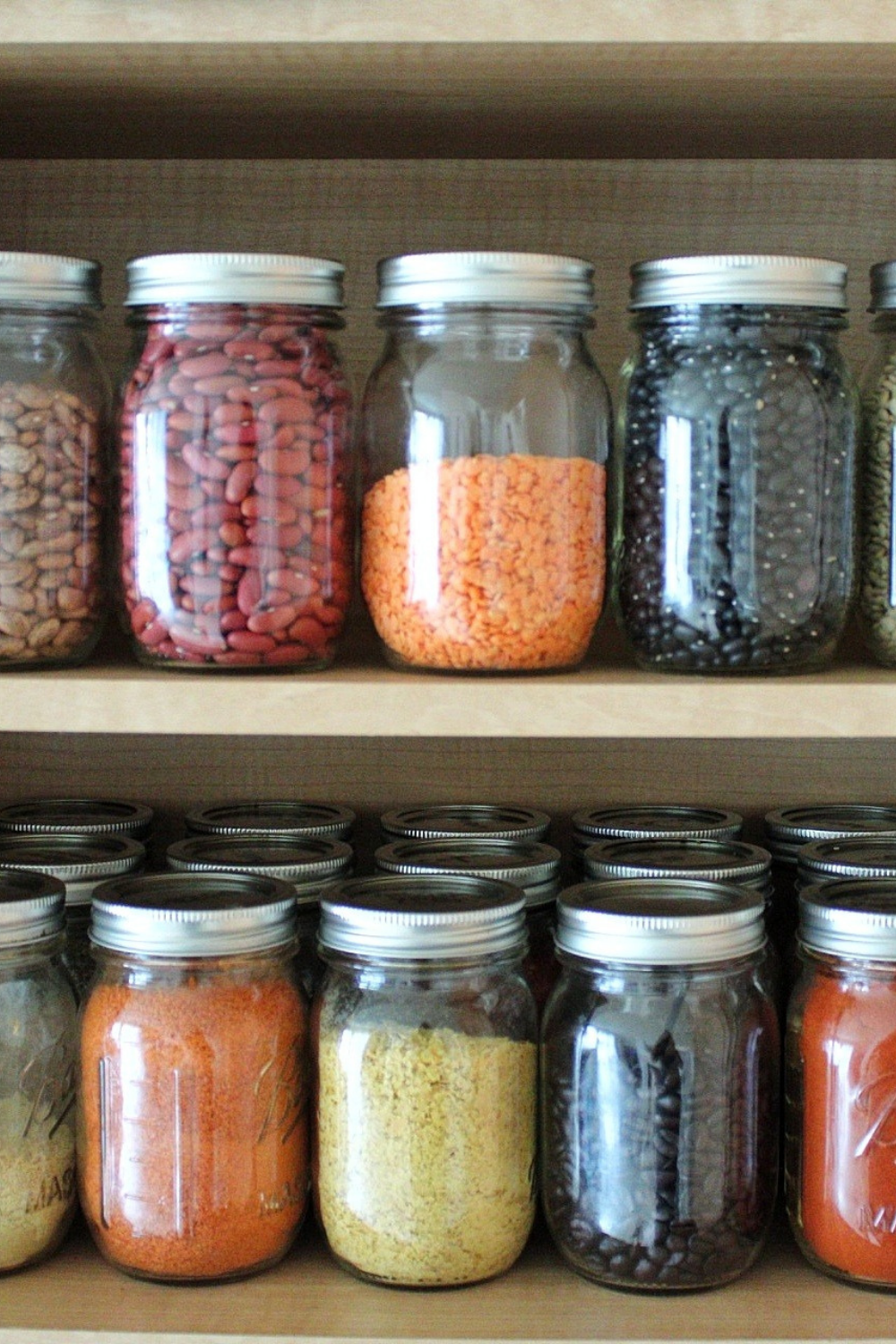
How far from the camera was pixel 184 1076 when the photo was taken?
2.80 ft

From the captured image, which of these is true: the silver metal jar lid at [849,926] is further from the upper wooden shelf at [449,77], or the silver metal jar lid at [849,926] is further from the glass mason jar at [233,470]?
the upper wooden shelf at [449,77]

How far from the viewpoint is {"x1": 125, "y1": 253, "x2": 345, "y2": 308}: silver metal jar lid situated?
86cm

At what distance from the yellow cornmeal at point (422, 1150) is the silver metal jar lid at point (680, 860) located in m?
0.16

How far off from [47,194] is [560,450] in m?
0.53

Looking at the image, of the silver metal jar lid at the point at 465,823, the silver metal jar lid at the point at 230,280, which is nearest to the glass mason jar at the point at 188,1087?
the silver metal jar lid at the point at 465,823

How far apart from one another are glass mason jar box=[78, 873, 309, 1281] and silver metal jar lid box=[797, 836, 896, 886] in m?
0.35

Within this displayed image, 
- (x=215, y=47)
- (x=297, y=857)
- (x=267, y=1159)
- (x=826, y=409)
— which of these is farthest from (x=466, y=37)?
(x=267, y=1159)

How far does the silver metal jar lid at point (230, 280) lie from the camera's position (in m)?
0.86

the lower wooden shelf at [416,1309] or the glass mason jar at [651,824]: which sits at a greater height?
the glass mason jar at [651,824]

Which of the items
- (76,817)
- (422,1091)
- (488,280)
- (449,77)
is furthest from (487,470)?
(76,817)

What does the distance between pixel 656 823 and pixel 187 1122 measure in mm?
434

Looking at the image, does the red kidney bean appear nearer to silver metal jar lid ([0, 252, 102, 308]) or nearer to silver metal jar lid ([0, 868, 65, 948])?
silver metal jar lid ([0, 252, 102, 308])

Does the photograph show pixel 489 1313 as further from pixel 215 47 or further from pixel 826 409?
pixel 215 47

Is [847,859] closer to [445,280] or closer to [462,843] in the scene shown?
[462,843]
